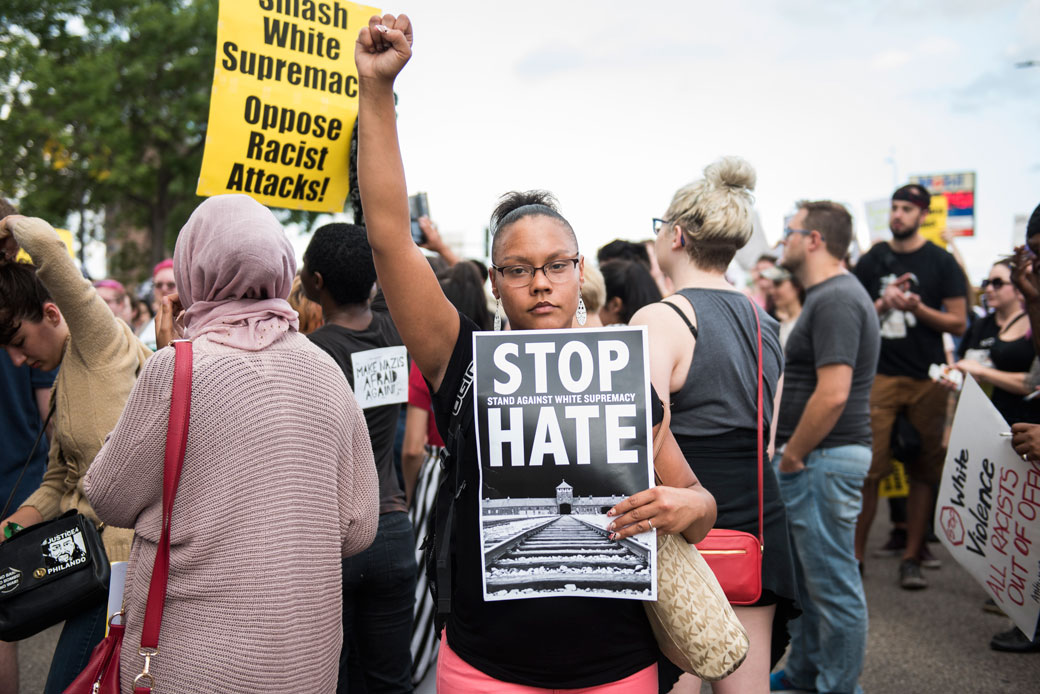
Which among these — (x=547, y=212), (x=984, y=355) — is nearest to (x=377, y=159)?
(x=547, y=212)

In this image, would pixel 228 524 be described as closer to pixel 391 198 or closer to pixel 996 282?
pixel 391 198

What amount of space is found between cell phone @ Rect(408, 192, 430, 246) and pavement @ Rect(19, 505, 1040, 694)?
7.92 ft

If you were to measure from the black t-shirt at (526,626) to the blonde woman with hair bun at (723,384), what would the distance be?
83 centimetres

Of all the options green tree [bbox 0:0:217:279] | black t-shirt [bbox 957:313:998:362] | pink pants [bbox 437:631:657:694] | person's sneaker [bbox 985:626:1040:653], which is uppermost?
green tree [bbox 0:0:217:279]

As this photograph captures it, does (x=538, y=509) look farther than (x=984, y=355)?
No

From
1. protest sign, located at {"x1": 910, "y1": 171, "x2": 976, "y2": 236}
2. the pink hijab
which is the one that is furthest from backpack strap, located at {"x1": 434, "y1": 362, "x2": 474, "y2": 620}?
protest sign, located at {"x1": 910, "y1": 171, "x2": 976, "y2": 236}

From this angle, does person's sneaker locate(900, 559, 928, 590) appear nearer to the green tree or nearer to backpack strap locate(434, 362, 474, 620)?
backpack strap locate(434, 362, 474, 620)

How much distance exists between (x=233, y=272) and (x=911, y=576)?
560cm

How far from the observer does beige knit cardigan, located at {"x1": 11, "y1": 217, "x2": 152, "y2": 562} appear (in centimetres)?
261

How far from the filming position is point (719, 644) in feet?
5.96

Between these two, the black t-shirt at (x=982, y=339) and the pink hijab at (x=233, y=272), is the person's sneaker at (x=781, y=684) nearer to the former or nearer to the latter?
the black t-shirt at (x=982, y=339)

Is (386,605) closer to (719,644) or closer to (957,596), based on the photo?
(719,644)

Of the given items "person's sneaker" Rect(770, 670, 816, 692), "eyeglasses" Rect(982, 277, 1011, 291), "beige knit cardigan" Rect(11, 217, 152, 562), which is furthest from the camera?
"eyeglasses" Rect(982, 277, 1011, 291)

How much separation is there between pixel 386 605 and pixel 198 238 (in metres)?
1.55
